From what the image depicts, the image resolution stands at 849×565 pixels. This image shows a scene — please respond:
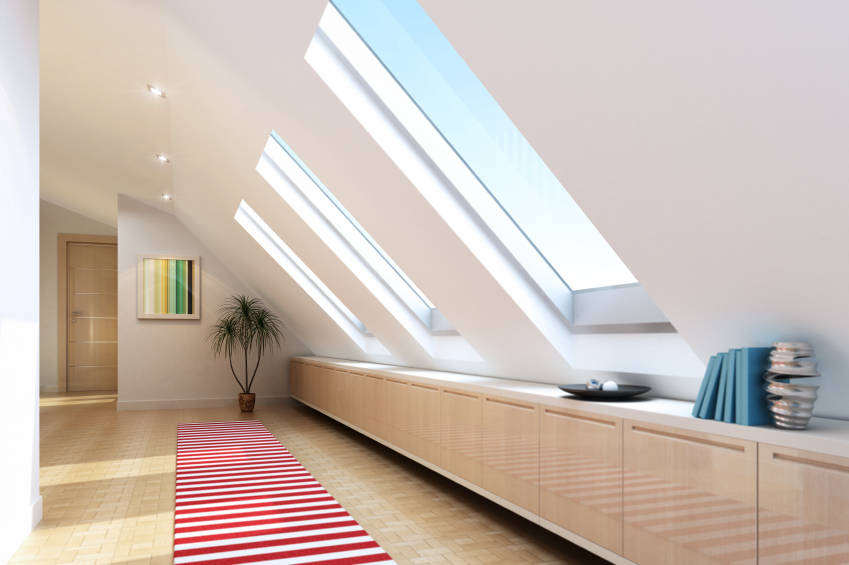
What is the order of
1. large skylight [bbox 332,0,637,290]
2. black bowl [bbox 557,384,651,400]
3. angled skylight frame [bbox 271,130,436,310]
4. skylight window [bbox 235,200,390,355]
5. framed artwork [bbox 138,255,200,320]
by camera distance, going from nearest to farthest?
black bowl [bbox 557,384,651,400] → large skylight [bbox 332,0,637,290] → angled skylight frame [bbox 271,130,436,310] → skylight window [bbox 235,200,390,355] → framed artwork [bbox 138,255,200,320]

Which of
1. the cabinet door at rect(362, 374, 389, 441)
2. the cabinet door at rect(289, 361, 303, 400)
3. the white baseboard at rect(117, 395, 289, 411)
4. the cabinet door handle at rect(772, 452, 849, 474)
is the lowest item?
the white baseboard at rect(117, 395, 289, 411)

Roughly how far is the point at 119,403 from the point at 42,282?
4.16 metres

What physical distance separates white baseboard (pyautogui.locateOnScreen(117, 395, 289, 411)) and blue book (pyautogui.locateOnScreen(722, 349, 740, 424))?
28.2 ft

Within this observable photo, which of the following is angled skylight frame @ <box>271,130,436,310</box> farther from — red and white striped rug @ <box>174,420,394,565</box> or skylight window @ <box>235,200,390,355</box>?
red and white striped rug @ <box>174,420,394,565</box>

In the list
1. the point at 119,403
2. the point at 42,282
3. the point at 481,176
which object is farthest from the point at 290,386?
the point at 481,176

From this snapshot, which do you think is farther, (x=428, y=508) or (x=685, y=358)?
(x=428, y=508)

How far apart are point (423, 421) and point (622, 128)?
309 cm

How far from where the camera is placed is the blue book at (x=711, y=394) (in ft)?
7.37

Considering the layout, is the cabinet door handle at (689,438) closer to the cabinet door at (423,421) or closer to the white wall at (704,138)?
the white wall at (704,138)

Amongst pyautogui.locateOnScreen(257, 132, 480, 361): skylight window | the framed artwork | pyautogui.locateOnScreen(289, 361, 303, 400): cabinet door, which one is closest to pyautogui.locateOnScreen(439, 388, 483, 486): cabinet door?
pyautogui.locateOnScreen(257, 132, 480, 361): skylight window

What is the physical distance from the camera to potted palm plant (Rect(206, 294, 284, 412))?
937 cm

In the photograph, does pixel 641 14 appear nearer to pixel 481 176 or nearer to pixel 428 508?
pixel 481 176

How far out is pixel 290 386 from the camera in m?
9.91

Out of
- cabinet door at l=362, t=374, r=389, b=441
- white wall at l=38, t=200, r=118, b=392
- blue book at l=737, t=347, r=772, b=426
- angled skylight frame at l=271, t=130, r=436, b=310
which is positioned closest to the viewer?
blue book at l=737, t=347, r=772, b=426
